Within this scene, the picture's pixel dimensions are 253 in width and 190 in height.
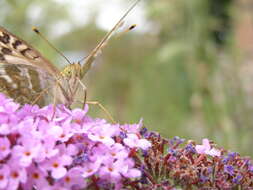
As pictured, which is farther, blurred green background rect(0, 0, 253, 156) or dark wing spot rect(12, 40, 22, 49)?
blurred green background rect(0, 0, 253, 156)

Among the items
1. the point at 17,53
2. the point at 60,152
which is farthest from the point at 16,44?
the point at 60,152

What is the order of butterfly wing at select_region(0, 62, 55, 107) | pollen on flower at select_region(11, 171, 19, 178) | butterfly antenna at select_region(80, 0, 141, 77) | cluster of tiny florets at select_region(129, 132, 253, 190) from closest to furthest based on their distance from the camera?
pollen on flower at select_region(11, 171, 19, 178)
cluster of tiny florets at select_region(129, 132, 253, 190)
butterfly antenna at select_region(80, 0, 141, 77)
butterfly wing at select_region(0, 62, 55, 107)

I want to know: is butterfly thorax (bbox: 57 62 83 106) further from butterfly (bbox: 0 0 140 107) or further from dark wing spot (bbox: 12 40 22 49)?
dark wing spot (bbox: 12 40 22 49)

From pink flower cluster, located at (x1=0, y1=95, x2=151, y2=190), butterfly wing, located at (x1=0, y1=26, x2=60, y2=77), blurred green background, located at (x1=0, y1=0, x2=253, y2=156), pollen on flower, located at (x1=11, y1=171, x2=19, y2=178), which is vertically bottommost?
pollen on flower, located at (x1=11, y1=171, x2=19, y2=178)

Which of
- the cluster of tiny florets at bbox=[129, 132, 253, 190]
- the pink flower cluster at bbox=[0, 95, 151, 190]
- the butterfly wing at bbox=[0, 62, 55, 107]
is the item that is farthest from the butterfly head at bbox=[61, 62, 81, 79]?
the cluster of tiny florets at bbox=[129, 132, 253, 190]

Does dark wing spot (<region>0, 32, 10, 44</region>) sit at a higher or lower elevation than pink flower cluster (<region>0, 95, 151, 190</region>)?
higher

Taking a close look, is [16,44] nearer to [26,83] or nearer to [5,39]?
[5,39]
